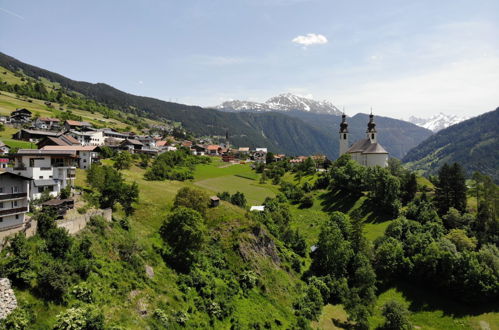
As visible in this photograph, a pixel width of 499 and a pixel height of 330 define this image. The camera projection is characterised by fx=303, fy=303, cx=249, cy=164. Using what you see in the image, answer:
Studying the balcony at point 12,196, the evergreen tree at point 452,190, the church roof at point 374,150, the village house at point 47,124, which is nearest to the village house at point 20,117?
the village house at point 47,124

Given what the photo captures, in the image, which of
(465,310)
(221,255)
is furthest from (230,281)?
(465,310)

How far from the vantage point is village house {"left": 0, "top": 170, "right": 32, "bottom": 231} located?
105 feet

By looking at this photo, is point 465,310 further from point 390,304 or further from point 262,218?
point 262,218

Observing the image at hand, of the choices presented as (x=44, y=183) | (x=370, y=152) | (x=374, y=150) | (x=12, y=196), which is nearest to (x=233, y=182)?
(x=370, y=152)

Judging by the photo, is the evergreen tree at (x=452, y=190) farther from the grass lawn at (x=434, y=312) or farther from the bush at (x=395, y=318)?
Result: the bush at (x=395, y=318)

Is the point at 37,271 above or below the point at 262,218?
above

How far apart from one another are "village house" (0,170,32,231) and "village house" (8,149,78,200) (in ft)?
24.8

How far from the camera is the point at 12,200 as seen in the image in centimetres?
3303

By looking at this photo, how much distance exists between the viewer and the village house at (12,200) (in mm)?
32125

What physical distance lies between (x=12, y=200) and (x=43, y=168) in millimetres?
14276

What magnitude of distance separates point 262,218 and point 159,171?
1276 inches

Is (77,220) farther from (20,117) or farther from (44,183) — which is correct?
(20,117)

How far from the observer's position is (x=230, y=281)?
46500 mm

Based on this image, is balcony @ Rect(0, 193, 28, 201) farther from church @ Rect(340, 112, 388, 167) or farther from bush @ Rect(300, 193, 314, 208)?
church @ Rect(340, 112, 388, 167)
